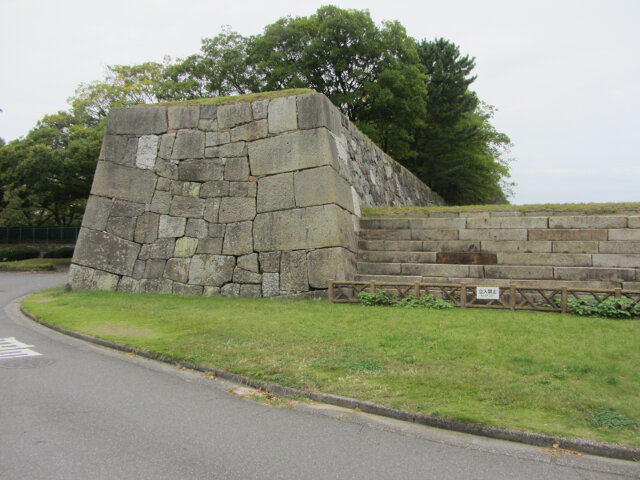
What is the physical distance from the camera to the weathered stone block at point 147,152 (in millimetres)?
12234

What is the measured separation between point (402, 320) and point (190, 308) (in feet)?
14.4

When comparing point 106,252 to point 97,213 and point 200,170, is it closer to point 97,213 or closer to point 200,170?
point 97,213

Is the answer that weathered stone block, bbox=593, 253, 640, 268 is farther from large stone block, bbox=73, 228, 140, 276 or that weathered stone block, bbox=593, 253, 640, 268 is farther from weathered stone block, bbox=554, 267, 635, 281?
large stone block, bbox=73, 228, 140, 276

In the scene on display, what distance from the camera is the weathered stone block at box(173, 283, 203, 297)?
11.3 meters

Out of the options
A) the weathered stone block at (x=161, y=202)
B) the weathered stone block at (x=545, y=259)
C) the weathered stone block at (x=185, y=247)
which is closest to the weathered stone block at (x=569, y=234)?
the weathered stone block at (x=545, y=259)

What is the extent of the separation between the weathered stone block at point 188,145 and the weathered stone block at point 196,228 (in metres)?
1.66

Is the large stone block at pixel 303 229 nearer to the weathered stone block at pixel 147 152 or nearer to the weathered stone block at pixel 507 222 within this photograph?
the weathered stone block at pixel 507 222

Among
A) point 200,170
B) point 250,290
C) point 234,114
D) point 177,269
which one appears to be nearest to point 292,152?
point 234,114

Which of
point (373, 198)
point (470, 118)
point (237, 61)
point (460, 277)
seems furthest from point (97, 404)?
point (470, 118)

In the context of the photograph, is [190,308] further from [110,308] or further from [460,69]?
[460,69]

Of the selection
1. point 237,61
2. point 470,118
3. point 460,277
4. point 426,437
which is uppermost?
point 237,61

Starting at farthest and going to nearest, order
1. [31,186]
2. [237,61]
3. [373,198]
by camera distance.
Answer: [237,61], [31,186], [373,198]

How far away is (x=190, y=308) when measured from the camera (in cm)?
950

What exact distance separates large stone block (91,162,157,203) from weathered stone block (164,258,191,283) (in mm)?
1776
